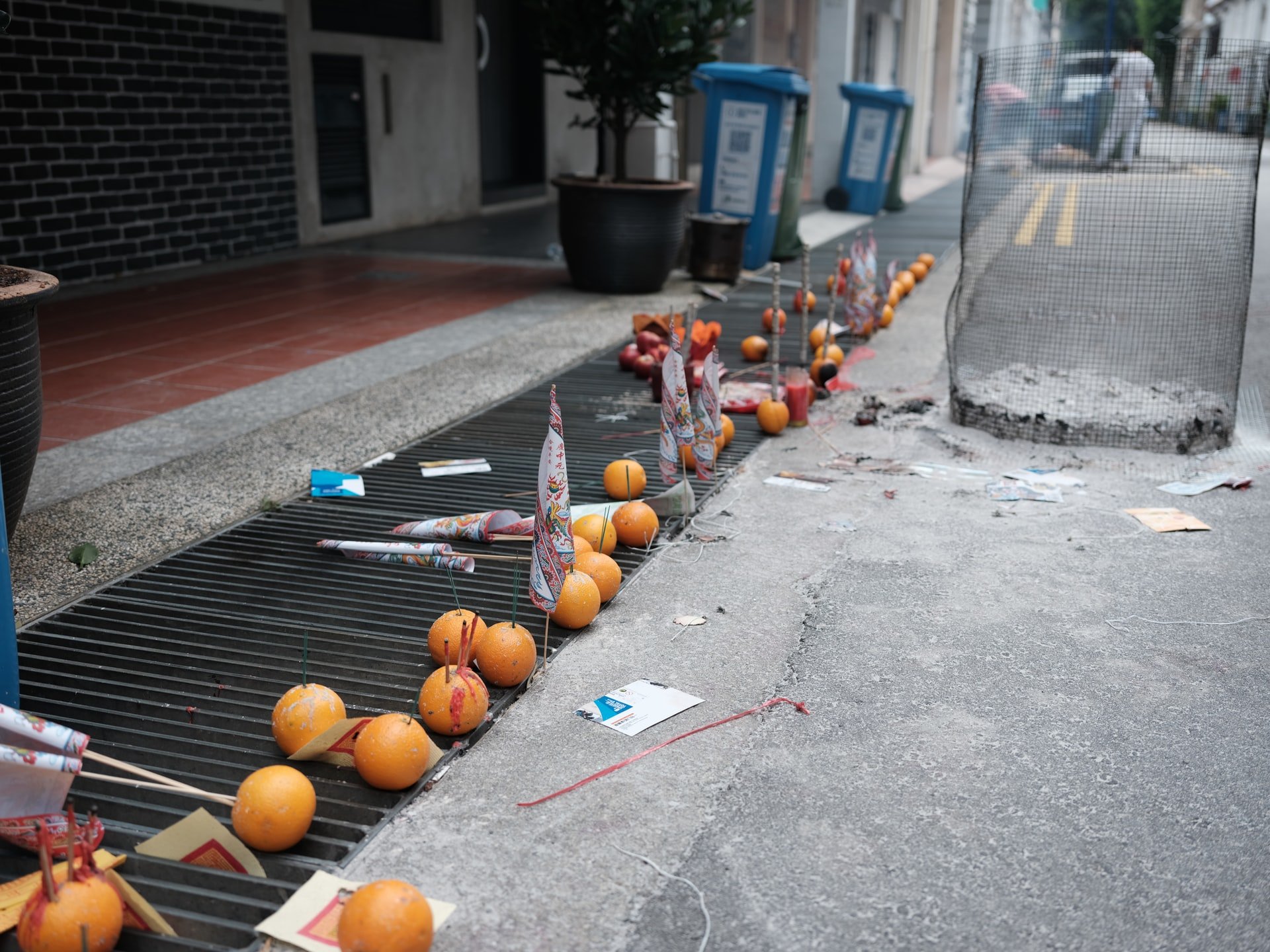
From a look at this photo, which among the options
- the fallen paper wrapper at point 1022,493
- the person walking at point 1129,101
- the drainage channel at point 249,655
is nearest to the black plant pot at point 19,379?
the drainage channel at point 249,655

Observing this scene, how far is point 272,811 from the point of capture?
2.56m

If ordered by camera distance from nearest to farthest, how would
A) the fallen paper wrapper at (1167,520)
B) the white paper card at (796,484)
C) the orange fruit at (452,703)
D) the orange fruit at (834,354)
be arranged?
the orange fruit at (452,703) → the fallen paper wrapper at (1167,520) → the white paper card at (796,484) → the orange fruit at (834,354)

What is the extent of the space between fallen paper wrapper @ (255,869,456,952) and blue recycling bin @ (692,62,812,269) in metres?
9.79

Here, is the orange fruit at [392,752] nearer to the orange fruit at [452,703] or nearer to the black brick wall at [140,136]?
the orange fruit at [452,703]

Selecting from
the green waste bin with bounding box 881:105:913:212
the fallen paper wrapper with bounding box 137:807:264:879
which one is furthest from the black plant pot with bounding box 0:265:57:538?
the green waste bin with bounding box 881:105:913:212

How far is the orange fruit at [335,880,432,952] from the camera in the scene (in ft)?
7.16

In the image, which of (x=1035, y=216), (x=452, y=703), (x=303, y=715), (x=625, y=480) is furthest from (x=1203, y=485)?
(x=1035, y=216)

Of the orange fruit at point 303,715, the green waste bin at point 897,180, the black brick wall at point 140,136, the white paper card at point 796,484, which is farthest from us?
the green waste bin at point 897,180

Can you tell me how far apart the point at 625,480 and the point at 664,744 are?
2012mm

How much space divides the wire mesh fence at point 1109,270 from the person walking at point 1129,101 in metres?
0.02

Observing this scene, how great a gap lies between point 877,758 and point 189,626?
2.26 meters

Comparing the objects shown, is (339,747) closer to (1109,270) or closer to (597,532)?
(597,532)

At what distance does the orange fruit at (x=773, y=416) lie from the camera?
609 cm

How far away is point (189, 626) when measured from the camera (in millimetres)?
3760
